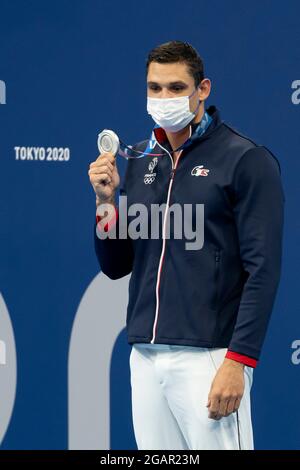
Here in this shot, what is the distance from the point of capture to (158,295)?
2619 millimetres

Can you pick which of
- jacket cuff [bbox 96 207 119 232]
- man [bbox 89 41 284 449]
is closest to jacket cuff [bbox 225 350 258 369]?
man [bbox 89 41 284 449]

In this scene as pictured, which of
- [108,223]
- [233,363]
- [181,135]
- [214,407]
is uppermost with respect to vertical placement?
[181,135]

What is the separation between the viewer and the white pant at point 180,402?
8.37 ft

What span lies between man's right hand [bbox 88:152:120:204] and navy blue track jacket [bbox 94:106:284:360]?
0.10m

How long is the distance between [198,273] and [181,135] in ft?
1.25

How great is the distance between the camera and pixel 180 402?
2582 millimetres

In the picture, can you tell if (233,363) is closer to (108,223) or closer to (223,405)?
(223,405)

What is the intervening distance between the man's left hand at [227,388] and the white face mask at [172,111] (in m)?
0.62

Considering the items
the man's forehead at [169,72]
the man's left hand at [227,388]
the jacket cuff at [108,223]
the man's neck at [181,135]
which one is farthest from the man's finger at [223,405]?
the man's forehead at [169,72]

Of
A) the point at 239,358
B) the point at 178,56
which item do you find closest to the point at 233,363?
the point at 239,358

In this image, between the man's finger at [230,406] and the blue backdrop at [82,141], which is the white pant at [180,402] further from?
the blue backdrop at [82,141]
